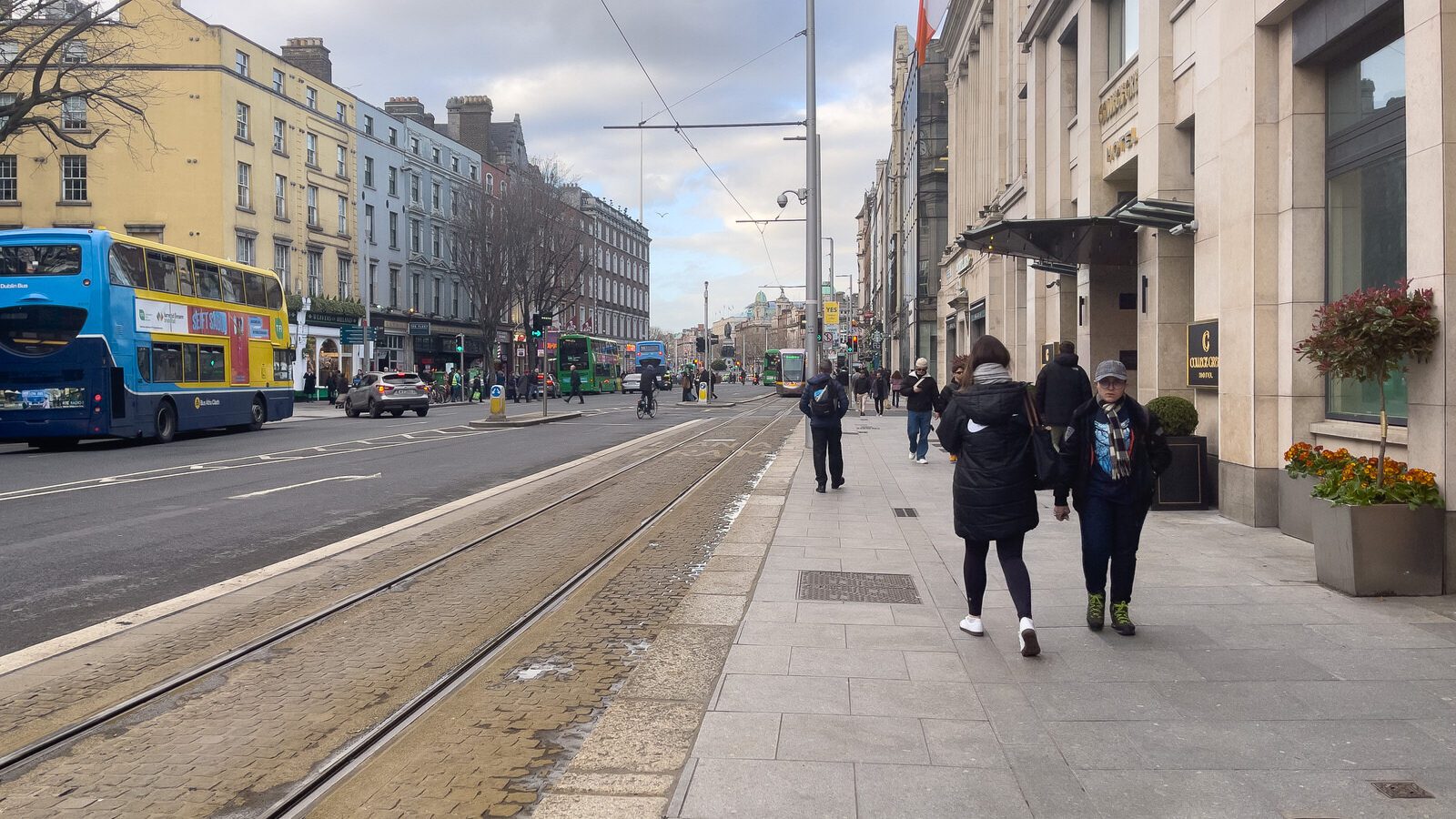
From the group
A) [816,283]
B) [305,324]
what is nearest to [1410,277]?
[816,283]

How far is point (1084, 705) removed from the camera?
472cm

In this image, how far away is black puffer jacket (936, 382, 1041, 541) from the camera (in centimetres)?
568

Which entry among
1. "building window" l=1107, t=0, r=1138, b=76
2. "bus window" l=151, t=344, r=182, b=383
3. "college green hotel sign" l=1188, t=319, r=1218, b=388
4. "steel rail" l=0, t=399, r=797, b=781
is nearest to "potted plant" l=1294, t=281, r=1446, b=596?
"college green hotel sign" l=1188, t=319, r=1218, b=388

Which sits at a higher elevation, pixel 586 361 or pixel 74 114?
pixel 74 114

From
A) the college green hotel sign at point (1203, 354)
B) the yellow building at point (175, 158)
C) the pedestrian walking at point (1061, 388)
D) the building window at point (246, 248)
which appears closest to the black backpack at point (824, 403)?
the pedestrian walking at point (1061, 388)

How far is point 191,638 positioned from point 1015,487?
4731 millimetres

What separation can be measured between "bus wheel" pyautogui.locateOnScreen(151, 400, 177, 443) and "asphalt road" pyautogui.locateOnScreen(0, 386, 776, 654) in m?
0.53

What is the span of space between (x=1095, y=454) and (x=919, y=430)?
1163 centimetres

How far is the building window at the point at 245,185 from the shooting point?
138 feet

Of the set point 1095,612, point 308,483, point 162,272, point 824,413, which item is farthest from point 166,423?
point 1095,612

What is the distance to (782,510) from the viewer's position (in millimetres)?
11398

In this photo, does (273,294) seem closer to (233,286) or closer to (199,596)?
(233,286)

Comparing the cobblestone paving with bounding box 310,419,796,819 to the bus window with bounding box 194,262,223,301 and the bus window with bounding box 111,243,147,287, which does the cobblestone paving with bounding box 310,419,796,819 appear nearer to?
the bus window with bounding box 111,243,147,287

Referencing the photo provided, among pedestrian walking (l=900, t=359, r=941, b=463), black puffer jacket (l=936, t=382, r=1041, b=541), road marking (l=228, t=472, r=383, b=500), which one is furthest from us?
pedestrian walking (l=900, t=359, r=941, b=463)
